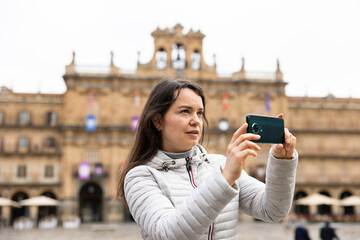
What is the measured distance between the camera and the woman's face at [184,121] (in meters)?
2.00

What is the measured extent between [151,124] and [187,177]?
367 mm

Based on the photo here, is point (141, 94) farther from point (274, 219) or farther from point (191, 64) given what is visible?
point (274, 219)

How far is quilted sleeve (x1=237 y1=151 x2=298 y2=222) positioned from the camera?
194 cm

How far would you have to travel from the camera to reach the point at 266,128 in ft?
5.84

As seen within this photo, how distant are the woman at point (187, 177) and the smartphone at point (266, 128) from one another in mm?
53

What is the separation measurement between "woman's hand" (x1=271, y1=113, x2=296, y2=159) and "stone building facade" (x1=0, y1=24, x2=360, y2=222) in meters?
35.3

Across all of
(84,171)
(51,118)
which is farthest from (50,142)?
(84,171)

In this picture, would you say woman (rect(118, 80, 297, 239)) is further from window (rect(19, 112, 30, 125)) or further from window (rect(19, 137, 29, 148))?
window (rect(19, 112, 30, 125))

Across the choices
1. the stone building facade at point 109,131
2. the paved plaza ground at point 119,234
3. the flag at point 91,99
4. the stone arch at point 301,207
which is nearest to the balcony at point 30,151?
the stone building facade at point 109,131

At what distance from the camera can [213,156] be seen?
236cm

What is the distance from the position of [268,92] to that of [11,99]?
87.4 feet

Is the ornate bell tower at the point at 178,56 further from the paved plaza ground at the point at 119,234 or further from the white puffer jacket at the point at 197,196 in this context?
the white puffer jacket at the point at 197,196

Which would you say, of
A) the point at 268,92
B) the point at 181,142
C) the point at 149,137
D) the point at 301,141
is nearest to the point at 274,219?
the point at 181,142

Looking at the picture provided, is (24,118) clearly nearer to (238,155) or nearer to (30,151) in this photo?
(30,151)
